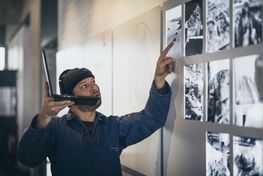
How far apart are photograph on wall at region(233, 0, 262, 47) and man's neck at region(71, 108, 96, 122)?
937 mm

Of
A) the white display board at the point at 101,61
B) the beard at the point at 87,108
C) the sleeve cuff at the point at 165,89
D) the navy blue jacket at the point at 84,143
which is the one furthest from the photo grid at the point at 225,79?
the white display board at the point at 101,61

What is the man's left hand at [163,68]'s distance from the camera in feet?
5.80

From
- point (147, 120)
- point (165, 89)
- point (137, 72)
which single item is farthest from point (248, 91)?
point (137, 72)

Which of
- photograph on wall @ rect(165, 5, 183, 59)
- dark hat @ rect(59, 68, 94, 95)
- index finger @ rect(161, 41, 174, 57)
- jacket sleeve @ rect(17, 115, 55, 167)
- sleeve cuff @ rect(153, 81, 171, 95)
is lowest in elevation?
jacket sleeve @ rect(17, 115, 55, 167)

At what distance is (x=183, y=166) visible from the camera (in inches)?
67.5

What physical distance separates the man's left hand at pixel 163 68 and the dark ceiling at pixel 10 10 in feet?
18.7

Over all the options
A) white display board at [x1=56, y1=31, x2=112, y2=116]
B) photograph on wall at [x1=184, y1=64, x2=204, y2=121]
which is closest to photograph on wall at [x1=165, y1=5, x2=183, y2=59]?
photograph on wall at [x1=184, y1=64, x2=204, y2=121]

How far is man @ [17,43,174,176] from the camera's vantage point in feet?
6.13

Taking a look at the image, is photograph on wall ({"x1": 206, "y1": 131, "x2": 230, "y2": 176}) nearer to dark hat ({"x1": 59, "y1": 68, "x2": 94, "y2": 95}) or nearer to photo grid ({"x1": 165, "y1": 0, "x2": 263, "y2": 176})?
photo grid ({"x1": 165, "y1": 0, "x2": 263, "y2": 176})

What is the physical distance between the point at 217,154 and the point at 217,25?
1.53ft

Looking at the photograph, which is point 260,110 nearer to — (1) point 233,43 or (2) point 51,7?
(1) point 233,43

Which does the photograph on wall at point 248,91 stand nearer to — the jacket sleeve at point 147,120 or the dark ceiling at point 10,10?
the jacket sleeve at point 147,120

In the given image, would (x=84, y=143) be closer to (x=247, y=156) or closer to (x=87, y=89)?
(x=87, y=89)

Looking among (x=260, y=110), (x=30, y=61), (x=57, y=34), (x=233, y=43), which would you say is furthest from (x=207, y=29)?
(x=30, y=61)
